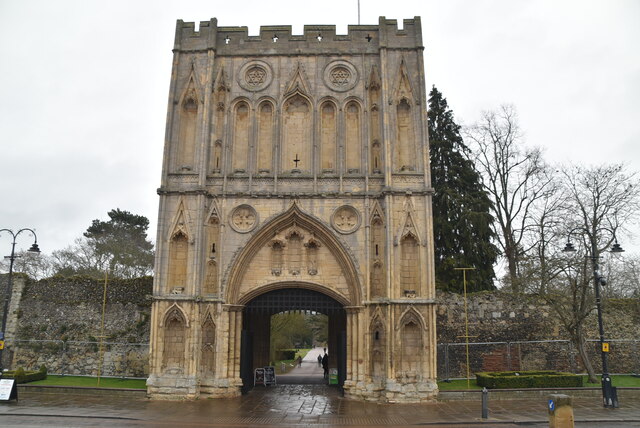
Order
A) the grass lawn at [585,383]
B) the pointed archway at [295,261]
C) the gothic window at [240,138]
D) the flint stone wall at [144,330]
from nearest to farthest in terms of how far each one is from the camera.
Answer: the pointed archway at [295,261] < the grass lawn at [585,383] < the gothic window at [240,138] < the flint stone wall at [144,330]

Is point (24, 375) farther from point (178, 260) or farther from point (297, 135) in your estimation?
point (297, 135)

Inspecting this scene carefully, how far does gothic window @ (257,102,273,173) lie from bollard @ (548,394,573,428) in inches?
538

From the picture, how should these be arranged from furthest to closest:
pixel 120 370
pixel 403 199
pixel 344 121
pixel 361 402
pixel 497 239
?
pixel 497 239, pixel 120 370, pixel 344 121, pixel 403 199, pixel 361 402

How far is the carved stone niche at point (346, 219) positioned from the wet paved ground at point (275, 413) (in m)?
6.50

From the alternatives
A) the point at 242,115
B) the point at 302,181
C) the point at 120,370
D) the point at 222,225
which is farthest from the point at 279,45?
the point at 120,370

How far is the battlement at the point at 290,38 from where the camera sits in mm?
23078

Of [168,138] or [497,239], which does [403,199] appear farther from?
[497,239]

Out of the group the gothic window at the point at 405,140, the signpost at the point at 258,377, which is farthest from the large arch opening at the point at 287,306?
the gothic window at the point at 405,140

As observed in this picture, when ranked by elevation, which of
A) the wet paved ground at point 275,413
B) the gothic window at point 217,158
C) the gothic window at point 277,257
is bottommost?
the wet paved ground at point 275,413

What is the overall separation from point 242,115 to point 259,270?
261 inches

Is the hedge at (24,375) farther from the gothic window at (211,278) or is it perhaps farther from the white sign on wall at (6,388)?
the gothic window at (211,278)

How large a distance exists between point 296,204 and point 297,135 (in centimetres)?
321

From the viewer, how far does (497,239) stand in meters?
31.4

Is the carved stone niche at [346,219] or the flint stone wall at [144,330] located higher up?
the carved stone niche at [346,219]
